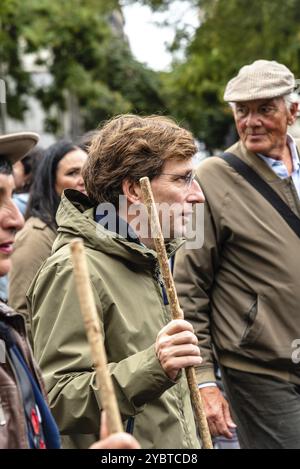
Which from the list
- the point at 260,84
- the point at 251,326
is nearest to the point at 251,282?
the point at 251,326

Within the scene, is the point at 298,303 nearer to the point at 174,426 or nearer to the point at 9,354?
the point at 174,426

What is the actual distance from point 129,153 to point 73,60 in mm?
16595

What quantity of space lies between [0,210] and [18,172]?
4150mm

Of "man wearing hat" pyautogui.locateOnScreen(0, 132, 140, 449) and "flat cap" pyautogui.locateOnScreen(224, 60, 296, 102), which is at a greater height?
"flat cap" pyautogui.locateOnScreen(224, 60, 296, 102)

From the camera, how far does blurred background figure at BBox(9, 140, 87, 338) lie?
5.51 metres

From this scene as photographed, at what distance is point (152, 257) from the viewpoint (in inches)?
141

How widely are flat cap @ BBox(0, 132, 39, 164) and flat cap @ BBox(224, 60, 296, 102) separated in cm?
211

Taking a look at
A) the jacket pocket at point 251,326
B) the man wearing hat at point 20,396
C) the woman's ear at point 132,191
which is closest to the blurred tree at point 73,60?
the jacket pocket at point 251,326

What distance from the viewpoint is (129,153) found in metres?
3.66

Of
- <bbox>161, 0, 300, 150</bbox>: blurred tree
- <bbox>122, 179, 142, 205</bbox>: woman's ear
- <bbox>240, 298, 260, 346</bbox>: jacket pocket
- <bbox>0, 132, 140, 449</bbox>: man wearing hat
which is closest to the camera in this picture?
<bbox>0, 132, 140, 449</bbox>: man wearing hat

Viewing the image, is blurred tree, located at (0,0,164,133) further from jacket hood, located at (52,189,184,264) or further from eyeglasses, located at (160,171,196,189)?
jacket hood, located at (52,189,184,264)

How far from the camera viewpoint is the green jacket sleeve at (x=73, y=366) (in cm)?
324

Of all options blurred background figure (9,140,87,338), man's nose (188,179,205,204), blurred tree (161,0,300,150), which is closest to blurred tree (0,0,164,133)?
blurred tree (161,0,300,150)

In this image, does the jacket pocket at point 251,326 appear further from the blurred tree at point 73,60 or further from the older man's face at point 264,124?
the blurred tree at point 73,60
